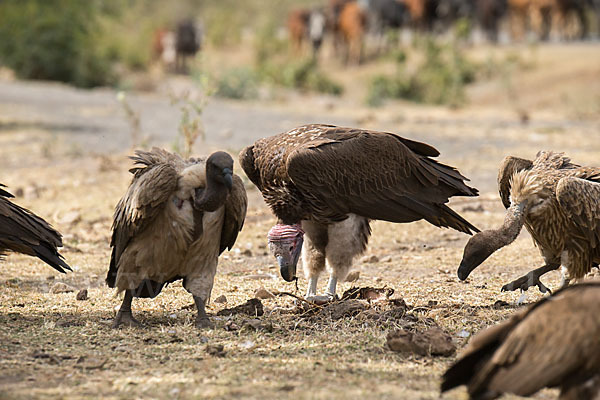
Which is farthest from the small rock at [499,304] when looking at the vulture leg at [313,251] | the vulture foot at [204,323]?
the vulture foot at [204,323]

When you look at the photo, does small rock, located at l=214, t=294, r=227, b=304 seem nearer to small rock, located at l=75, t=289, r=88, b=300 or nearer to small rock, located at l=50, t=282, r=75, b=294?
small rock, located at l=75, t=289, r=88, b=300

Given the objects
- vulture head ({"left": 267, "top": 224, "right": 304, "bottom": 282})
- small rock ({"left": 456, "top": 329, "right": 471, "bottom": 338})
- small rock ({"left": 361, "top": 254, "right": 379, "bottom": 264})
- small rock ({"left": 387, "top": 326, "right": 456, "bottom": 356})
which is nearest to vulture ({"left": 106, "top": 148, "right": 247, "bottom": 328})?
vulture head ({"left": 267, "top": 224, "right": 304, "bottom": 282})

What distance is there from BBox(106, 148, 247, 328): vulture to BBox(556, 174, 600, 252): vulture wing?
2.11 m

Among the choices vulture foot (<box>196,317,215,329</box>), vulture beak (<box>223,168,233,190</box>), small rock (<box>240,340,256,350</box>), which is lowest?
vulture foot (<box>196,317,215,329</box>)

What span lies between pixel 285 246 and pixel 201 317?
934 mm

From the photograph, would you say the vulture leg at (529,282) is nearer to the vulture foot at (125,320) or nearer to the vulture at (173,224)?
the vulture at (173,224)

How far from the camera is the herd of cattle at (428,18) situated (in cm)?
3048

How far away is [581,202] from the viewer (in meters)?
5.95

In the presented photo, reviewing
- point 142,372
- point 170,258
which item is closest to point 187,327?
point 170,258

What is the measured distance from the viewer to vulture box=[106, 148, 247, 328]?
5.52 m

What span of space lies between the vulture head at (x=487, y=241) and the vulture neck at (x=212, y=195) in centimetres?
166

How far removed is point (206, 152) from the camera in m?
12.2

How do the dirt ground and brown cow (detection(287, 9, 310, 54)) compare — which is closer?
the dirt ground

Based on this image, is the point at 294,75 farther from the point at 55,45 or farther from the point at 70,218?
the point at 70,218
